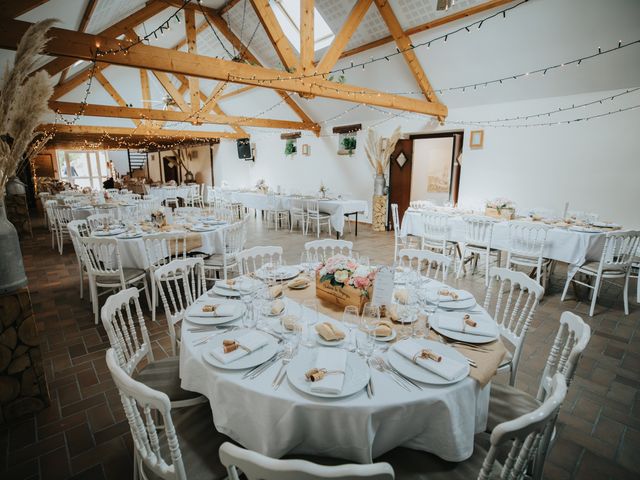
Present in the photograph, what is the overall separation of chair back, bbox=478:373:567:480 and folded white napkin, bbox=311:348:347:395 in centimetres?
47

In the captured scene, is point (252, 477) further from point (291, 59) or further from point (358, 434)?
point (291, 59)

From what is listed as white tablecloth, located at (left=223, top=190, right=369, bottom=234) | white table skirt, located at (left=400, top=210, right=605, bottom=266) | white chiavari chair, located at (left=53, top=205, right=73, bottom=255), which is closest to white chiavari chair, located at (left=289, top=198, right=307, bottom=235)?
white tablecloth, located at (left=223, top=190, right=369, bottom=234)

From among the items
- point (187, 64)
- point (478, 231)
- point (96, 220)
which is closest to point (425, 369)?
point (478, 231)

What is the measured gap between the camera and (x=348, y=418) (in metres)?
1.10

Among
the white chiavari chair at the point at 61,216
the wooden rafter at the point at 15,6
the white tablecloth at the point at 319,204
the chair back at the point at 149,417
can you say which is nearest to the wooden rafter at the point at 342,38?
the white tablecloth at the point at 319,204

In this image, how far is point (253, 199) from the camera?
30.8 feet

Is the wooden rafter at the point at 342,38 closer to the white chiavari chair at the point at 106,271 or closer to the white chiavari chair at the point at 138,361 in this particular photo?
the white chiavari chair at the point at 106,271

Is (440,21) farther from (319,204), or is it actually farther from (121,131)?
(121,131)

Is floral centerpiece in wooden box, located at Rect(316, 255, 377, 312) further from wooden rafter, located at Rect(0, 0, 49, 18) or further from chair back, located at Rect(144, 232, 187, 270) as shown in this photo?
wooden rafter, located at Rect(0, 0, 49, 18)

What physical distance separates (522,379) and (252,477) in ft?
8.00

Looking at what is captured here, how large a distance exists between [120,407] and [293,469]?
2.05 meters

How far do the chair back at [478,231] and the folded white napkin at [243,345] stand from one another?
→ 146 inches

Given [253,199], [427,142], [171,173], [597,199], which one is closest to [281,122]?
[253,199]

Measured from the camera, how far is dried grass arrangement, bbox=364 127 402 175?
8070mm
